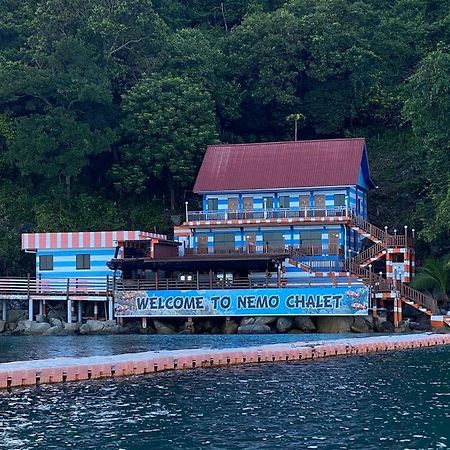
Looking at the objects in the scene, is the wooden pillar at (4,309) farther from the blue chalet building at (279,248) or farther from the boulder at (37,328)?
the blue chalet building at (279,248)

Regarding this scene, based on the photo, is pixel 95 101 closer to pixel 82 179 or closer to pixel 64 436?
pixel 82 179

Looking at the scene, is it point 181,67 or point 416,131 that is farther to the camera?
point 181,67

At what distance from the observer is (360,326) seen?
5241 cm

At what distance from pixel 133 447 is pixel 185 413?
3.97m

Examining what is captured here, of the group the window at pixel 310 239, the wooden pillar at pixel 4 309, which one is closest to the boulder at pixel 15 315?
the wooden pillar at pixel 4 309

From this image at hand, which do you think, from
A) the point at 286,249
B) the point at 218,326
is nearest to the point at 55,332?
the point at 218,326

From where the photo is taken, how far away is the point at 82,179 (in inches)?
2749

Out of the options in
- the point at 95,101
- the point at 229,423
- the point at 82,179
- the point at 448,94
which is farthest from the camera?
the point at 82,179

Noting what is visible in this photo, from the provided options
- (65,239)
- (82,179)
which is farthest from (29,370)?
(82,179)

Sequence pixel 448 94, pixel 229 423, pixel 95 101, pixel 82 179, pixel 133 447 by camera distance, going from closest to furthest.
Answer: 1. pixel 133 447
2. pixel 229 423
3. pixel 448 94
4. pixel 95 101
5. pixel 82 179

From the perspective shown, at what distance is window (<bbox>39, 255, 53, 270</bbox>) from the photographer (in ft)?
195

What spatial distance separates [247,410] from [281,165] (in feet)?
127

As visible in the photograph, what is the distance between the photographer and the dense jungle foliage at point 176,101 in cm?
6362

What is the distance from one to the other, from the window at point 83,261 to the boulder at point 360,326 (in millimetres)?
17150
